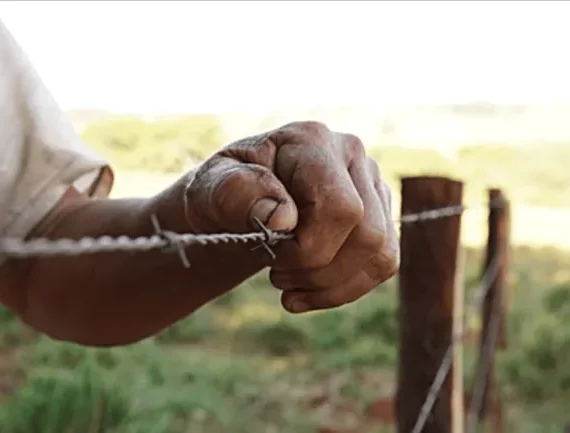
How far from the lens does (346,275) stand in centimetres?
48

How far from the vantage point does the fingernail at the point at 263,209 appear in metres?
0.41

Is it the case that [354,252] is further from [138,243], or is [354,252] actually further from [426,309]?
[426,309]

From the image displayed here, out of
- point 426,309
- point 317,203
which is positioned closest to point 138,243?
point 317,203

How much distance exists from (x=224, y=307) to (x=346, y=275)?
11.4 ft

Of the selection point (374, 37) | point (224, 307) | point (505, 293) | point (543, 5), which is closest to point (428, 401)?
point (505, 293)

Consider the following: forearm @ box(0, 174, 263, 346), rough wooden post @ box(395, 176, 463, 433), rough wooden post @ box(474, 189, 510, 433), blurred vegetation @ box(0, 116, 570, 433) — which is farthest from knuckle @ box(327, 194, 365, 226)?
rough wooden post @ box(474, 189, 510, 433)

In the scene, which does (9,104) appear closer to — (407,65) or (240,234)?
(240,234)

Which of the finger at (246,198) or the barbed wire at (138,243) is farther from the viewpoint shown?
the finger at (246,198)

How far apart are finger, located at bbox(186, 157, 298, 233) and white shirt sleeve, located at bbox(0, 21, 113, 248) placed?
227 mm

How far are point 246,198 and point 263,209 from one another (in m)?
0.01

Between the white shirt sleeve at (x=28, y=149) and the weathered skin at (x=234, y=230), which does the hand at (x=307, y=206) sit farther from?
the white shirt sleeve at (x=28, y=149)

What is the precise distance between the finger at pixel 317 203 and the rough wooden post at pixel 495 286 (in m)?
1.76

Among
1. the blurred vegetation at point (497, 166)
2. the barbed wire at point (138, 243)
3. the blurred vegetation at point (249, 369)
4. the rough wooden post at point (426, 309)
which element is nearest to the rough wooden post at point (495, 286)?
the blurred vegetation at point (249, 369)

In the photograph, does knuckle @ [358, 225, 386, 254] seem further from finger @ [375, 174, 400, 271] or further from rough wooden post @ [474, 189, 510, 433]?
rough wooden post @ [474, 189, 510, 433]
